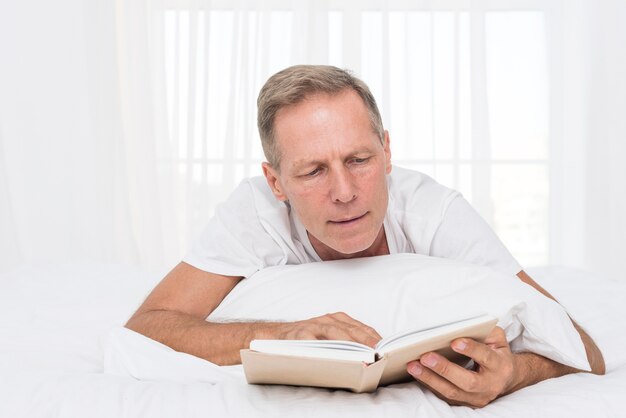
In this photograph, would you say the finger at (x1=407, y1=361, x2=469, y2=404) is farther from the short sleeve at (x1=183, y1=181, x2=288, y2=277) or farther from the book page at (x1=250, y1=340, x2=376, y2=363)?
the short sleeve at (x1=183, y1=181, x2=288, y2=277)

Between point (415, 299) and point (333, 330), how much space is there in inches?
10.5

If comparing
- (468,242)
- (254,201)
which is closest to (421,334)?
(468,242)

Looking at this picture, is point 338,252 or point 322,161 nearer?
point 322,161

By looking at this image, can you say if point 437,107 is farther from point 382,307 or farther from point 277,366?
point 277,366

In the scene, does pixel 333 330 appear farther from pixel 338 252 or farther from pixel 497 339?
pixel 338 252

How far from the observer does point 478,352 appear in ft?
3.87

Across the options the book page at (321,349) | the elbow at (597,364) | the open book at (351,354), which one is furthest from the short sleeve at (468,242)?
the book page at (321,349)

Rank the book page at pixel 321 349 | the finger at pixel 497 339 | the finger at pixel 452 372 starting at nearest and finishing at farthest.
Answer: the book page at pixel 321 349 < the finger at pixel 452 372 < the finger at pixel 497 339

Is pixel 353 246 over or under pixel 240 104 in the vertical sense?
under

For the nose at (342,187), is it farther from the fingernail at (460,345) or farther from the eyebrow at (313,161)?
the fingernail at (460,345)

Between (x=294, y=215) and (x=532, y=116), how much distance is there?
308 centimetres

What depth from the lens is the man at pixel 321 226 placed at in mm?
1378

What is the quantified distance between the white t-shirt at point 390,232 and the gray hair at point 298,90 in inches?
7.4

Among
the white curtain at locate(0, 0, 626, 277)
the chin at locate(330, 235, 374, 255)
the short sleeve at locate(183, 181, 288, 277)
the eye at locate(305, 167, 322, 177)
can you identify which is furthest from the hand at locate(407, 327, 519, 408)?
the white curtain at locate(0, 0, 626, 277)
